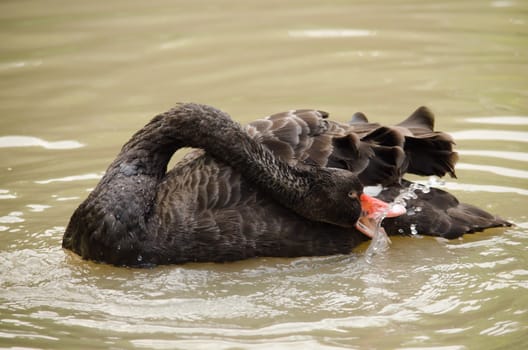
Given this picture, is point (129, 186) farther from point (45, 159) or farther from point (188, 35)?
point (188, 35)

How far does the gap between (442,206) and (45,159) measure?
3363 mm

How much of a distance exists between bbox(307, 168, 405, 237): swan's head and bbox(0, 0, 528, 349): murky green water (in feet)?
0.86

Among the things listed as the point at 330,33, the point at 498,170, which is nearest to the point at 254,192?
the point at 498,170

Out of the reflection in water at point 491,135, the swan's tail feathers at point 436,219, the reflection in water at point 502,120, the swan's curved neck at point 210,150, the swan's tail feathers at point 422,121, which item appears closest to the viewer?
the swan's curved neck at point 210,150

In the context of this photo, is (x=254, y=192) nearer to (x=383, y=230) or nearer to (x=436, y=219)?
(x=383, y=230)

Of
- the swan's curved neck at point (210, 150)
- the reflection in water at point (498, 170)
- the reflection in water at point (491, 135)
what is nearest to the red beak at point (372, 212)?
the swan's curved neck at point (210, 150)

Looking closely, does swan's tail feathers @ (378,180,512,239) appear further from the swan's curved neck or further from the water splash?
the swan's curved neck

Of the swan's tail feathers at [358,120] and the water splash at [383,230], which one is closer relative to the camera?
the water splash at [383,230]

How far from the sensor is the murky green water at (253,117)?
17.8ft

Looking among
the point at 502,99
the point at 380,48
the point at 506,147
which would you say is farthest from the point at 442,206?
the point at 380,48

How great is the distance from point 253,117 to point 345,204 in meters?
2.76

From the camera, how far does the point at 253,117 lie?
8867mm

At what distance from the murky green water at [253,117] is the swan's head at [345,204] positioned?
0.26 metres

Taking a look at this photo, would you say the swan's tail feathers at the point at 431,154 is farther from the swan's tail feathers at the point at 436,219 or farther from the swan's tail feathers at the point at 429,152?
the swan's tail feathers at the point at 436,219
